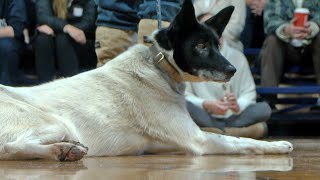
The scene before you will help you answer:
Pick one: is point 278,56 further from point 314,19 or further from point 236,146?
point 236,146

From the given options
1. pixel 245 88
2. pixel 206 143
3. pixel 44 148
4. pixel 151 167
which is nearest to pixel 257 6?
pixel 245 88

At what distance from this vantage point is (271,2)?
8.84 m

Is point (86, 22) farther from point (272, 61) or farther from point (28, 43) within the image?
point (272, 61)

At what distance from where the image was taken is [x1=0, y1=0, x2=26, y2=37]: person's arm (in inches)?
334

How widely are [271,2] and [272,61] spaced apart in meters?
0.63

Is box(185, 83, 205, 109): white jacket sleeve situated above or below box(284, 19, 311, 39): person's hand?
below

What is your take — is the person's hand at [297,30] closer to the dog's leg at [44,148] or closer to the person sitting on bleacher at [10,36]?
the person sitting on bleacher at [10,36]

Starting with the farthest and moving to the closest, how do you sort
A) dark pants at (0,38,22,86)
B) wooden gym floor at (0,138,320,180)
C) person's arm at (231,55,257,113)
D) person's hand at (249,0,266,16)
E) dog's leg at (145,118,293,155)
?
person's hand at (249,0,266,16)
dark pants at (0,38,22,86)
person's arm at (231,55,257,113)
dog's leg at (145,118,293,155)
wooden gym floor at (0,138,320,180)

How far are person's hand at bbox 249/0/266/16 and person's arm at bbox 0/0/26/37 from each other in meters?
2.53

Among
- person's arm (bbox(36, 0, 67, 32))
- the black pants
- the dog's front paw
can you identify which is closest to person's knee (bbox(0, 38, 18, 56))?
the black pants

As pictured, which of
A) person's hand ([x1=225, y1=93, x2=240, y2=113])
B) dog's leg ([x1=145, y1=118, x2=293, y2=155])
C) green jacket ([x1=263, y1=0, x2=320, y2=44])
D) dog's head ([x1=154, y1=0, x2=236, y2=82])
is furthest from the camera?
green jacket ([x1=263, y1=0, x2=320, y2=44])

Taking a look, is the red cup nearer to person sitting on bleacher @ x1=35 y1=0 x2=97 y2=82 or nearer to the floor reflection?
person sitting on bleacher @ x1=35 y1=0 x2=97 y2=82

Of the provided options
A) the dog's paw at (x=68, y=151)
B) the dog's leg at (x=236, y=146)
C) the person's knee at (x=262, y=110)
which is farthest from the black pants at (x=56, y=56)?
the dog's paw at (x=68, y=151)

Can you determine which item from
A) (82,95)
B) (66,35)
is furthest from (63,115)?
(66,35)
